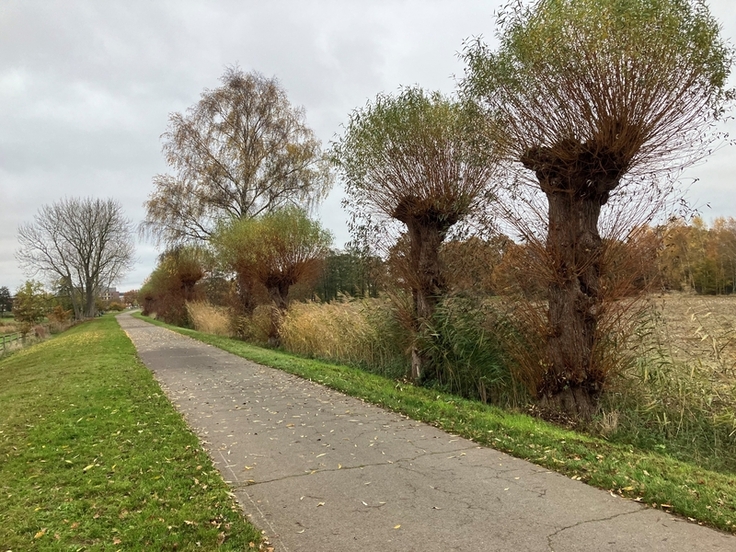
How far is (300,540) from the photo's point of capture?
10.8 ft

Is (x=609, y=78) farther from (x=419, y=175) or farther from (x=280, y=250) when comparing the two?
(x=280, y=250)

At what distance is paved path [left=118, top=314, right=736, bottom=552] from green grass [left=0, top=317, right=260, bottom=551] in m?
0.29

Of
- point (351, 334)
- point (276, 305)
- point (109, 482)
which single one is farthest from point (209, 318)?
point (109, 482)

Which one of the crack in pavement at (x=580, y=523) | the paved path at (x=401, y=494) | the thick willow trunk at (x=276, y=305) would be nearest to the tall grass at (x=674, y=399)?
the paved path at (x=401, y=494)

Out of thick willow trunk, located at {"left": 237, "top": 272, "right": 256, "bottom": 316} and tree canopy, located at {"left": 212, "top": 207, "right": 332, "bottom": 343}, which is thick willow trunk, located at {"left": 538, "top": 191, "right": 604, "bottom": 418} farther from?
thick willow trunk, located at {"left": 237, "top": 272, "right": 256, "bottom": 316}

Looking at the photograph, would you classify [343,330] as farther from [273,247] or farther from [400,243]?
[273,247]

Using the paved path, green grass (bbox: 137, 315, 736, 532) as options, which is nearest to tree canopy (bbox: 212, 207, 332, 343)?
green grass (bbox: 137, 315, 736, 532)

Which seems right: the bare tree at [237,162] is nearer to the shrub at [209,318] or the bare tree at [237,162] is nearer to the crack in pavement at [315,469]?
the shrub at [209,318]

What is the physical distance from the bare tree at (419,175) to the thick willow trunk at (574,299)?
1.70 metres

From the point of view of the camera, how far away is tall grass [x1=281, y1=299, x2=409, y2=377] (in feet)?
35.6

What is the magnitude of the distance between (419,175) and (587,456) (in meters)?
5.60

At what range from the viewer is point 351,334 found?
12609 mm

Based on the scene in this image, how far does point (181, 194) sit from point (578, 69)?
883 inches

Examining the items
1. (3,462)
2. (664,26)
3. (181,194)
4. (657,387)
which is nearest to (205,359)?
(3,462)
